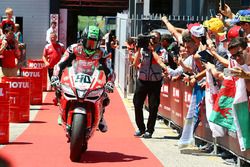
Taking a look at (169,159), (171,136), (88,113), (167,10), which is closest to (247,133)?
(169,159)

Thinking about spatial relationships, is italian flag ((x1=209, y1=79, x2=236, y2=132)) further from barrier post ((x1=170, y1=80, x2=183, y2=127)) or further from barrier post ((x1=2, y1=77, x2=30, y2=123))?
barrier post ((x1=2, y1=77, x2=30, y2=123))

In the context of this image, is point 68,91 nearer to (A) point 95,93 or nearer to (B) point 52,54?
(A) point 95,93

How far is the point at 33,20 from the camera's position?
3666cm

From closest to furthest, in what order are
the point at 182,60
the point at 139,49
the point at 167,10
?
the point at 182,60
the point at 139,49
the point at 167,10

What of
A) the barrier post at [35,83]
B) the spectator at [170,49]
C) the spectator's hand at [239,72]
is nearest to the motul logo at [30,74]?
the barrier post at [35,83]

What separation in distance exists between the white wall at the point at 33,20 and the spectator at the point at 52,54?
14824 mm

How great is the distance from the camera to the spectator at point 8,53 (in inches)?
681

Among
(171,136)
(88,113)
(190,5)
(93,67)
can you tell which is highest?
(190,5)

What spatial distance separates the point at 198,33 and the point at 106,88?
1713mm

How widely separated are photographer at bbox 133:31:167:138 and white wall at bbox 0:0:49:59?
78.9 ft

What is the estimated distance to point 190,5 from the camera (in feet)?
106

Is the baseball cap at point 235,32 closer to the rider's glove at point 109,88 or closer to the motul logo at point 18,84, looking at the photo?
the rider's glove at point 109,88

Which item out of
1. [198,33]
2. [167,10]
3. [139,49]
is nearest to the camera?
[198,33]

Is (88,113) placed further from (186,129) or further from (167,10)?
(167,10)
